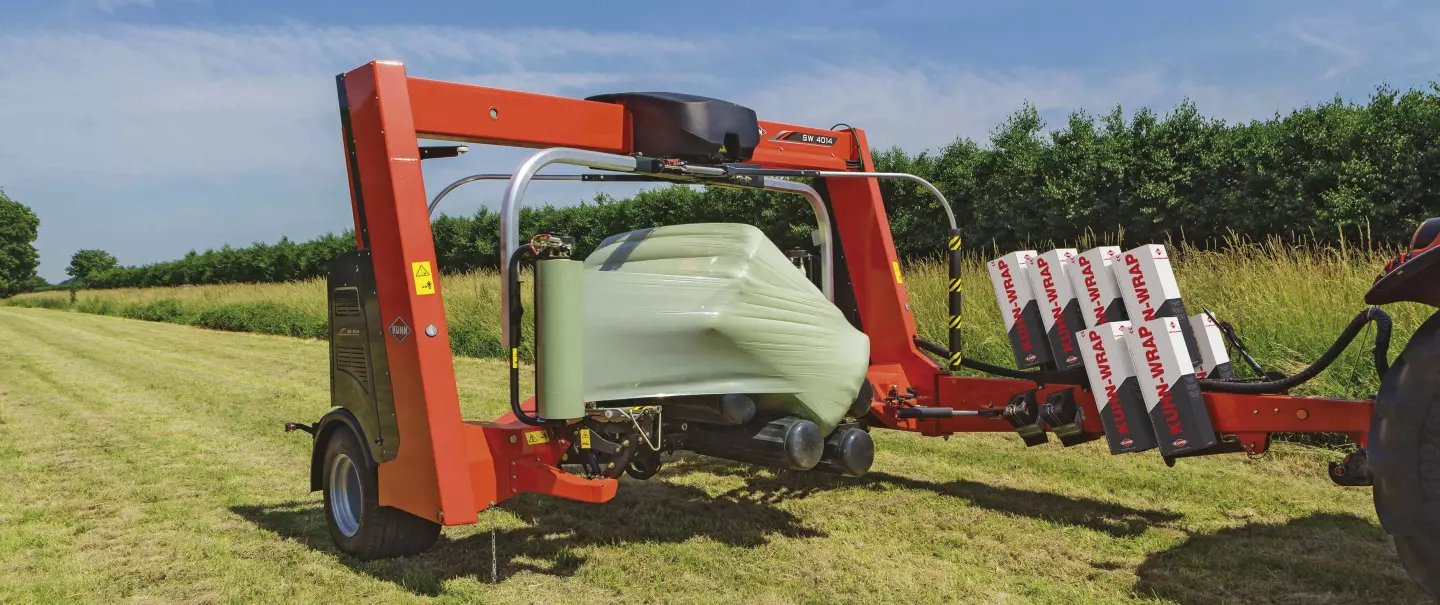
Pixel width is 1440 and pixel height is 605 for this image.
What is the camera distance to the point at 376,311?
3982 millimetres

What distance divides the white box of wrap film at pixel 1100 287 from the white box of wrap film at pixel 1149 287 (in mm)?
65

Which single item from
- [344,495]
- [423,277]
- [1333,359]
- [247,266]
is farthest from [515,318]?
[247,266]

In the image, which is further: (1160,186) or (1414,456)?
(1160,186)

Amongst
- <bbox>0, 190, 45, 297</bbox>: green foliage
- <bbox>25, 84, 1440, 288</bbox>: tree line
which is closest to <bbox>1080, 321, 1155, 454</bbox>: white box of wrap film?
<bbox>25, 84, 1440, 288</bbox>: tree line

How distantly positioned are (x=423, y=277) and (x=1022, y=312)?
296cm

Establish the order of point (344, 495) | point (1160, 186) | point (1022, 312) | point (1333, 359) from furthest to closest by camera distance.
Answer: point (1160, 186) < point (1022, 312) < point (344, 495) < point (1333, 359)

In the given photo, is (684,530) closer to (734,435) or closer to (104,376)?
(734,435)

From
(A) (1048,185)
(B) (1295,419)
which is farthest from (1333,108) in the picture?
(B) (1295,419)

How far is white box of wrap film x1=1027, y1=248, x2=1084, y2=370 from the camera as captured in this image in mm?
4582

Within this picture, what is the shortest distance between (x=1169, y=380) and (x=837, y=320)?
1450mm

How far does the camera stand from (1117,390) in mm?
4043

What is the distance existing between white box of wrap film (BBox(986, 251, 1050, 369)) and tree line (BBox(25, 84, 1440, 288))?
7297 millimetres

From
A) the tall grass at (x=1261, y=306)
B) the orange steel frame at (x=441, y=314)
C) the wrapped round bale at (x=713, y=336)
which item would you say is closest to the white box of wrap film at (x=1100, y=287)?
the orange steel frame at (x=441, y=314)

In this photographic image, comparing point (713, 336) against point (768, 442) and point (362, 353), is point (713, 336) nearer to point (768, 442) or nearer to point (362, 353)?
point (768, 442)
